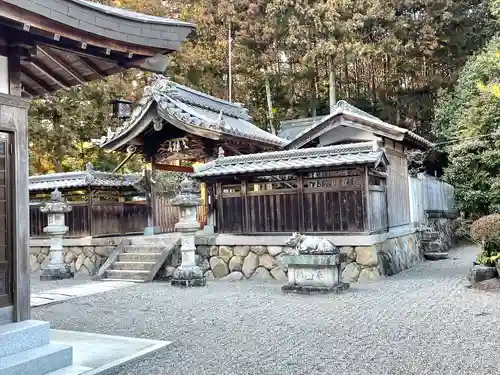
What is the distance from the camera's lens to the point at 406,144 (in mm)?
16125

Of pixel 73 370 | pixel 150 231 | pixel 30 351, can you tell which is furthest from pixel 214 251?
pixel 30 351

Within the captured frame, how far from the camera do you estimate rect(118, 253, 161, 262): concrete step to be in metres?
13.3

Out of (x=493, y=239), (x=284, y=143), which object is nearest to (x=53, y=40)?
(x=493, y=239)

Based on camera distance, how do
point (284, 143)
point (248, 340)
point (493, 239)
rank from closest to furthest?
point (248, 340) → point (493, 239) → point (284, 143)

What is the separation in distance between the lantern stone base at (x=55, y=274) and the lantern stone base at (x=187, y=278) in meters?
4.46

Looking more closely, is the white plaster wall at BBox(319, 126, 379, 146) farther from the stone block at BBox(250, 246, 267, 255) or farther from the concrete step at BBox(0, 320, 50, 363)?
the concrete step at BBox(0, 320, 50, 363)

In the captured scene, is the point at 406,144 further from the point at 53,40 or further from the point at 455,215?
the point at 53,40

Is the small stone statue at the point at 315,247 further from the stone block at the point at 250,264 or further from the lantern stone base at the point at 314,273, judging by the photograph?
the stone block at the point at 250,264

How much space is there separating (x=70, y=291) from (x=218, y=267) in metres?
3.79

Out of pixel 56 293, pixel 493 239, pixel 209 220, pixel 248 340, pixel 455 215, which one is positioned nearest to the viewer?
pixel 248 340

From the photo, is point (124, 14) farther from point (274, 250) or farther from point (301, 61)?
point (301, 61)

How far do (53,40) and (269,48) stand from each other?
78.4 feet

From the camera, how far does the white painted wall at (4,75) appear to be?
4.89 metres

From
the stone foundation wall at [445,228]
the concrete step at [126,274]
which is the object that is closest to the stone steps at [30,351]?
the concrete step at [126,274]
